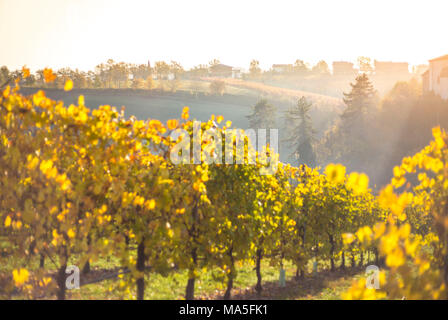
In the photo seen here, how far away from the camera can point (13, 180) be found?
7.72 metres

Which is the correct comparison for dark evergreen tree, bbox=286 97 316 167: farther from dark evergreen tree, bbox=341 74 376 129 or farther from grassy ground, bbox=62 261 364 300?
grassy ground, bbox=62 261 364 300

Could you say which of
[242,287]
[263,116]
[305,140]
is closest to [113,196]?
[242,287]

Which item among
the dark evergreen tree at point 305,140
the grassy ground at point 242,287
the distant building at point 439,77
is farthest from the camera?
the dark evergreen tree at point 305,140

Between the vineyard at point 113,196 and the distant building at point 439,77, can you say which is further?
the distant building at point 439,77

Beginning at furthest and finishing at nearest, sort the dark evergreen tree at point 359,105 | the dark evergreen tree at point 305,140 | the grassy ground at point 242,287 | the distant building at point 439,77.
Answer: the dark evergreen tree at point 305,140, the dark evergreen tree at point 359,105, the distant building at point 439,77, the grassy ground at point 242,287

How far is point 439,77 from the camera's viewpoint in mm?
82500

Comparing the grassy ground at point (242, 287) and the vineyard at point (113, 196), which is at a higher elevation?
the vineyard at point (113, 196)

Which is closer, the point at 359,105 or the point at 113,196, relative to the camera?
the point at 113,196

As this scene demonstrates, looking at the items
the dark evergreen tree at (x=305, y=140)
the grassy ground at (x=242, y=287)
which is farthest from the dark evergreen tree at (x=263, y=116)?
the grassy ground at (x=242, y=287)

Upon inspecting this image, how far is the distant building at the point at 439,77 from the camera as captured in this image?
263ft

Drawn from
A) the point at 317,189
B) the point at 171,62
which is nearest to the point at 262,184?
the point at 317,189

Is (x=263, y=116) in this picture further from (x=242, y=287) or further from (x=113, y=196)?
(x=113, y=196)

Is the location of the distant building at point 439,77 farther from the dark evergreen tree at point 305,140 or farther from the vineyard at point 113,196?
the vineyard at point 113,196
